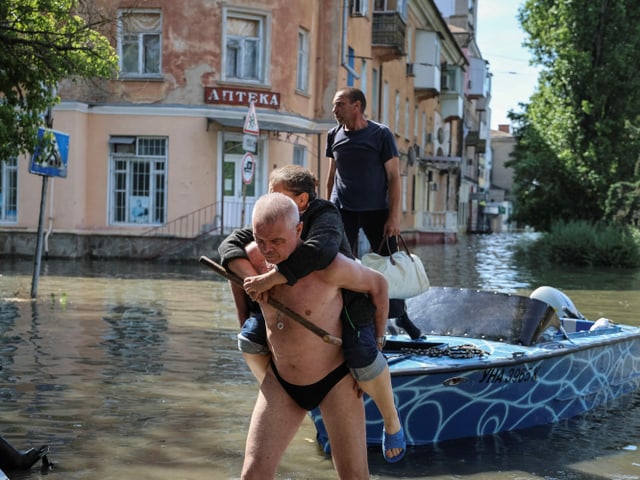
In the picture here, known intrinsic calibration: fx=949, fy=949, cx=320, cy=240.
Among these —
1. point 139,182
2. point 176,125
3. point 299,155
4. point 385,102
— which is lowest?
point 139,182

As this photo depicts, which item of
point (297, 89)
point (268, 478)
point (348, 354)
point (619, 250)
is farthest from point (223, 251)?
point (619, 250)

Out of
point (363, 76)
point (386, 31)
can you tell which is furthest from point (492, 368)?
point (386, 31)

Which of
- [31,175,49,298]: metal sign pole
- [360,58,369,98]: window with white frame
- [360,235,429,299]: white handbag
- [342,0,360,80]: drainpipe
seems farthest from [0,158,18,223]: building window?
[360,235,429,299]: white handbag

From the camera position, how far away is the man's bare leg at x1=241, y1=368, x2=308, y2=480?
394 cm

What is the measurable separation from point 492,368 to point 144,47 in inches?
825

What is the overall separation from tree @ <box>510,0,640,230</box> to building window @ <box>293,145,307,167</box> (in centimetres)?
1125

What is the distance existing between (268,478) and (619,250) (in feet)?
87.2

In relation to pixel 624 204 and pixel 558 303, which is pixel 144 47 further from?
pixel 558 303

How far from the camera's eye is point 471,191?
80125 millimetres

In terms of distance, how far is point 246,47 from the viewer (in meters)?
26.0

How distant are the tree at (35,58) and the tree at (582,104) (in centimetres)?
2576

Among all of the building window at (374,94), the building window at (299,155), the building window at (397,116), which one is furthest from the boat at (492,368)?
the building window at (397,116)

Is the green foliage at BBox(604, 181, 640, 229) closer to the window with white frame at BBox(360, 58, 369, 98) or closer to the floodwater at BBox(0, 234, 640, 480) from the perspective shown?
the window with white frame at BBox(360, 58, 369, 98)

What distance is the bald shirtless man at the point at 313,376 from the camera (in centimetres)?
400
